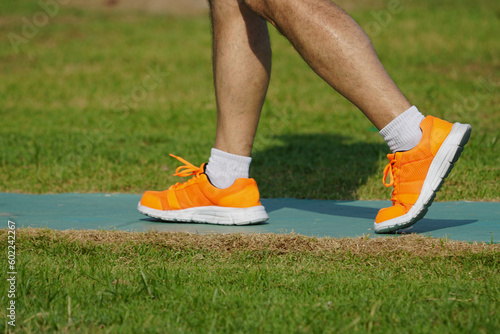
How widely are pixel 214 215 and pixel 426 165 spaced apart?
0.93 meters

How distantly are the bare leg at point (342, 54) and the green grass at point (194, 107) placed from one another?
225 millimetres

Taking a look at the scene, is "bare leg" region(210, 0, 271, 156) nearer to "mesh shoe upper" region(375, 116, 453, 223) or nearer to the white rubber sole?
the white rubber sole

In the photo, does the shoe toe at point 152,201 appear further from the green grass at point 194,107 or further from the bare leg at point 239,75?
the green grass at point 194,107

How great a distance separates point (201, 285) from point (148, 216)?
957mm

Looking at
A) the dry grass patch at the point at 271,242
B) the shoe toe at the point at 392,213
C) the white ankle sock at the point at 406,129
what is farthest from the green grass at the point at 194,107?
the dry grass patch at the point at 271,242

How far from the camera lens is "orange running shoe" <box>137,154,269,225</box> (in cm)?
249

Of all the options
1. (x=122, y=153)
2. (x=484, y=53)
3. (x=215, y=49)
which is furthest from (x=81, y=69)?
(x=215, y=49)

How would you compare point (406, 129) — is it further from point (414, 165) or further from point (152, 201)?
point (152, 201)

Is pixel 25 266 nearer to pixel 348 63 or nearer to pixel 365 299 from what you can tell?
pixel 365 299

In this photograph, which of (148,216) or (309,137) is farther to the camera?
(309,137)

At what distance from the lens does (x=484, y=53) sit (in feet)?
30.1

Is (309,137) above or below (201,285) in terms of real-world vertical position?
above

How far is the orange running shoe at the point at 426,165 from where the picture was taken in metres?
2.02

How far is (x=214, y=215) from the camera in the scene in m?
2.54
